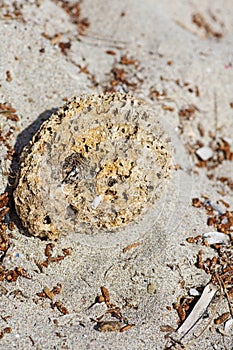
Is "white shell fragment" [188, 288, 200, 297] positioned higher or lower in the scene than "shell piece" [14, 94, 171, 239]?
lower

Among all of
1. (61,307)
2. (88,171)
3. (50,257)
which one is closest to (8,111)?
(88,171)

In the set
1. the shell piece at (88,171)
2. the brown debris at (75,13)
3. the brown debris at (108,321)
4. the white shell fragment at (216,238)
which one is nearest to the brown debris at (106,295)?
the brown debris at (108,321)

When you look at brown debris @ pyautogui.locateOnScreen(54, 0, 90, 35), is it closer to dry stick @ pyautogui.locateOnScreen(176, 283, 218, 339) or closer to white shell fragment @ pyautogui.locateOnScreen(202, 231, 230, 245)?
white shell fragment @ pyautogui.locateOnScreen(202, 231, 230, 245)

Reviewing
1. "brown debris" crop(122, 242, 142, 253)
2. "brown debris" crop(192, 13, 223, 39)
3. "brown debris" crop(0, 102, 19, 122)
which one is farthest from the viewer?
"brown debris" crop(192, 13, 223, 39)

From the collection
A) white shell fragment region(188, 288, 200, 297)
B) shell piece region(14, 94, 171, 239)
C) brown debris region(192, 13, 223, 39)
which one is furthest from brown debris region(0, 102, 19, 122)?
brown debris region(192, 13, 223, 39)

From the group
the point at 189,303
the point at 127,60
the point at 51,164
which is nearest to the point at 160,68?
the point at 127,60

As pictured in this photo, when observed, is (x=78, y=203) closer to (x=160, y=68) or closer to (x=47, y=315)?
(x=47, y=315)
